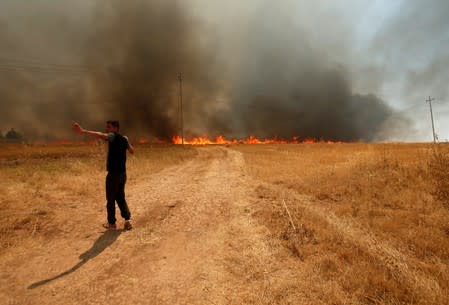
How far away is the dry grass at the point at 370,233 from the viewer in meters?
4.27

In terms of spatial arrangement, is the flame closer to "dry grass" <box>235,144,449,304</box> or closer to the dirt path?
"dry grass" <box>235,144,449,304</box>

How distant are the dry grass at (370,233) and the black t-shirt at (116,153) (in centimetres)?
423

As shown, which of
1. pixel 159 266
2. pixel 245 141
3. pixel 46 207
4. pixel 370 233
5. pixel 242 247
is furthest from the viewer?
pixel 245 141

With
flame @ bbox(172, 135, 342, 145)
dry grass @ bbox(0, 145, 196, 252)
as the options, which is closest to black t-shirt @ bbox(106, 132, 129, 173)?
dry grass @ bbox(0, 145, 196, 252)

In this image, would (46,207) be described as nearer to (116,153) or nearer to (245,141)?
(116,153)

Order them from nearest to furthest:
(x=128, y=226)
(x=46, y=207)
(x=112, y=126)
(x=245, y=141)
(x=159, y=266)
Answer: (x=159, y=266) → (x=112, y=126) → (x=128, y=226) → (x=46, y=207) → (x=245, y=141)

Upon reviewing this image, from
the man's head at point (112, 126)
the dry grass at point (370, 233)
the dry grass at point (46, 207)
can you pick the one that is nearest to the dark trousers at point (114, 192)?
the dry grass at point (46, 207)

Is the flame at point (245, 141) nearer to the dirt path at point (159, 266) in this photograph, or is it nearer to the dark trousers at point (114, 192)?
the dark trousers at point (114, 192)

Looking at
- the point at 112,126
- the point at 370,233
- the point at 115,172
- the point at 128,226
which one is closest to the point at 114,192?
the point at 115,172

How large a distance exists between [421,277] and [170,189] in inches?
406

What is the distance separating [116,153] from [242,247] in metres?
4.06

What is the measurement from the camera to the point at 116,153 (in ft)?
24.5

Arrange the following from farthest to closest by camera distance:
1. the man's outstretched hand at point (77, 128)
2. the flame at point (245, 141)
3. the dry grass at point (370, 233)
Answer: the flame at point (245, 141) < the man's outstretched hand at point (77, 128) < the dry grass at point (370, 233)

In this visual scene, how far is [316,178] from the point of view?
1331 cm
